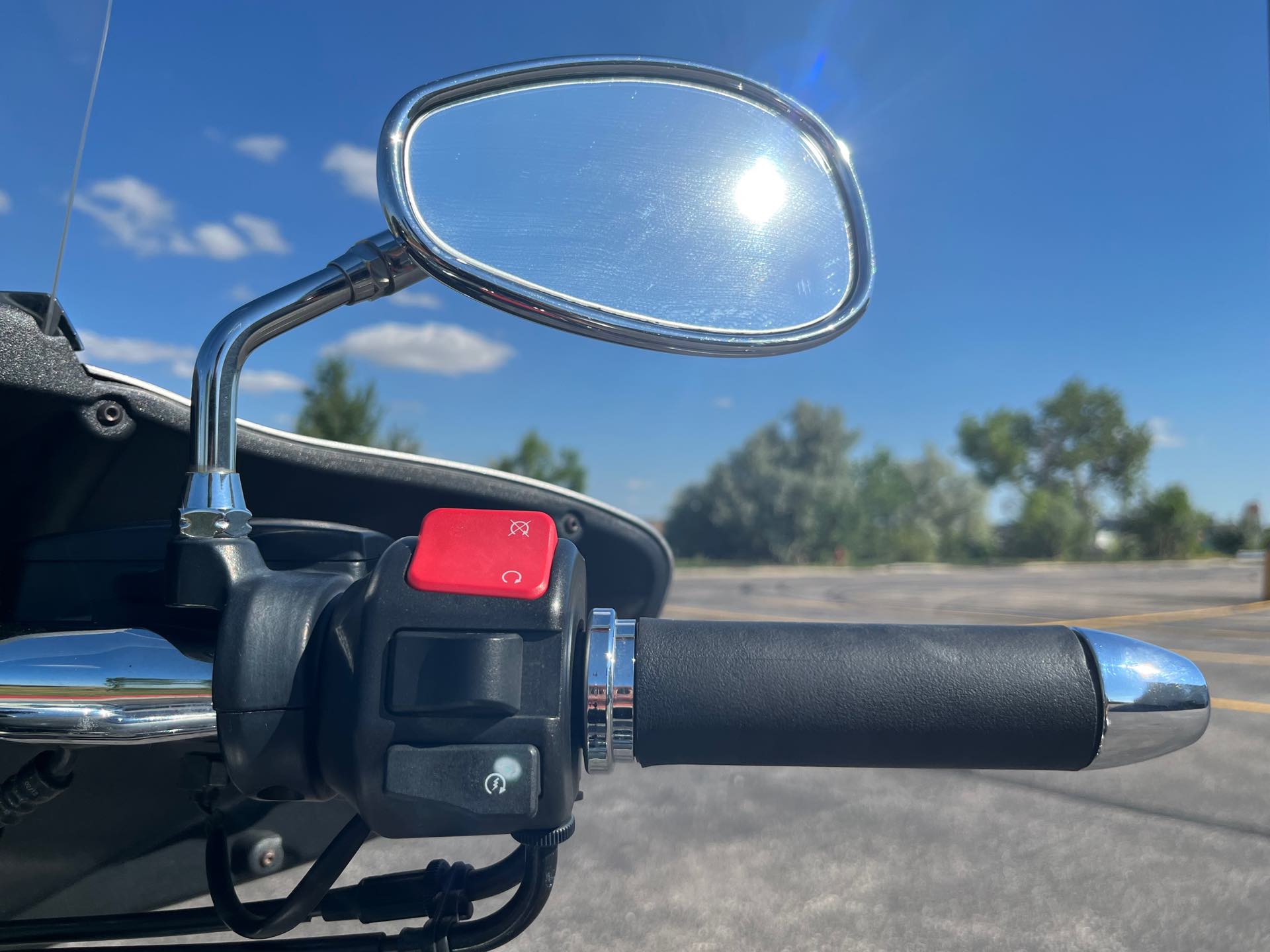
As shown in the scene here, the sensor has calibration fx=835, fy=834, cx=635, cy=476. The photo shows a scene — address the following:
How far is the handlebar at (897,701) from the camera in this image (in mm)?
568

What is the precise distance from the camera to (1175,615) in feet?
24.4

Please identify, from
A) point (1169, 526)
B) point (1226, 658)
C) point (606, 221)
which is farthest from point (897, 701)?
point (1169, 526)

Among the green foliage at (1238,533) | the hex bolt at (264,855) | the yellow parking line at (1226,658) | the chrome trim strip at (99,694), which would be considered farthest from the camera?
the green foliage at (1238,533)

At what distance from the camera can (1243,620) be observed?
6.47 m

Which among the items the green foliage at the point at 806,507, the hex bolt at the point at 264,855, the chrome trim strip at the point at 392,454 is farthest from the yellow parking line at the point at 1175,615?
the green foliage at the point at 806,507

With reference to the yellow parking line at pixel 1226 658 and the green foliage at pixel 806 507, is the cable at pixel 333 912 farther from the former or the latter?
the green foliage at pixel 806 507

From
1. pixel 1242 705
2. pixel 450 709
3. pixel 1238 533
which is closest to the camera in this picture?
pixel 450 709

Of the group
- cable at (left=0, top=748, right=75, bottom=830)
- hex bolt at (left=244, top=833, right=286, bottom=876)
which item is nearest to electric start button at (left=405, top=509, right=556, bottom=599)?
cable at (left=0, top=748, right=75, bottom=830)

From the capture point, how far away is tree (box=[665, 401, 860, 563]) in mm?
36938

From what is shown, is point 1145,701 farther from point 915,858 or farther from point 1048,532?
Answer: point 1048,532

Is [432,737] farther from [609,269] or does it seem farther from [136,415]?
[136,415]

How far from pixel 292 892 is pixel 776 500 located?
36.8m

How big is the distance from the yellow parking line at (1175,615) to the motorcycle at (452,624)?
696 cm

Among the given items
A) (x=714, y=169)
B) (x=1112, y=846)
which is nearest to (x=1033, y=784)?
(x=1112, y=846)
